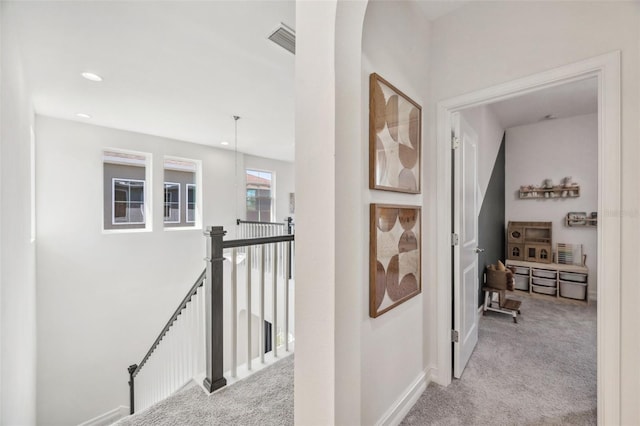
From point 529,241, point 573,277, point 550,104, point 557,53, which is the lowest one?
point 573,277

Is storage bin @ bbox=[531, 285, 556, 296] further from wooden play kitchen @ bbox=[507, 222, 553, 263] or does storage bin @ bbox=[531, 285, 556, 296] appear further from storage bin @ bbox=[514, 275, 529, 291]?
wooden play kitchen @ bbox=[507, 222, 553, 263]

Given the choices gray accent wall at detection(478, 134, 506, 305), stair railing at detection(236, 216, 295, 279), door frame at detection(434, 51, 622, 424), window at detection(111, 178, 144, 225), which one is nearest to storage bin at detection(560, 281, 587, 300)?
gray accent wall at detection(478, 134, 506, 305)

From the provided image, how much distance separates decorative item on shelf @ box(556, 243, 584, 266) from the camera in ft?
13.5

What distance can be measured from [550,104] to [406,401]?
4217mm

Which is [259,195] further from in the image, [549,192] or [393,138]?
[549,192]

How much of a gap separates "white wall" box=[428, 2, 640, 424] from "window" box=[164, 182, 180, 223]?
4.96 m

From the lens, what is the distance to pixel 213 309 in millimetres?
1897

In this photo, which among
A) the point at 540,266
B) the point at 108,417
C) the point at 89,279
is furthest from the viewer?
the point at 108,417

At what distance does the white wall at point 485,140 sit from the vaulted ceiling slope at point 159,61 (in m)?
2.20

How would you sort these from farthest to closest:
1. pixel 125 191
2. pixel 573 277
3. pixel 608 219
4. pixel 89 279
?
pixel 125 191 → pixel 89 279 → pixel 573 277 → pixel 608 219

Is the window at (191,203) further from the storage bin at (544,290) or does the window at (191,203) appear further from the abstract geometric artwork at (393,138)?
the storage bin at (544,290)

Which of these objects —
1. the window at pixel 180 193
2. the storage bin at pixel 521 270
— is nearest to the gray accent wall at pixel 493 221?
the storage bin at pixel 521 270

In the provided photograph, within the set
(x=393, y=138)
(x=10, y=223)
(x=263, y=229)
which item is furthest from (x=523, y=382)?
(x=263, y=229)

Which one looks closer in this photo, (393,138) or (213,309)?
(393,138)
